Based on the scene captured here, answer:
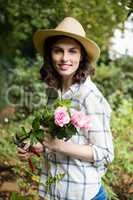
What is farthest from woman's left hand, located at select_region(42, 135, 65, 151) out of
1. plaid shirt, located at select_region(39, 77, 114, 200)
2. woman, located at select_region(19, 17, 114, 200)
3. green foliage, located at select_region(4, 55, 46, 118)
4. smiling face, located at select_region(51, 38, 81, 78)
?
green foliage, located at select_region(4, 55, 46, 118)

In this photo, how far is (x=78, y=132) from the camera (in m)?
3.05

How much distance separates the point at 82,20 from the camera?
21.3ft

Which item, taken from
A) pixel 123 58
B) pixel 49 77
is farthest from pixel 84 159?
pixel 123 58

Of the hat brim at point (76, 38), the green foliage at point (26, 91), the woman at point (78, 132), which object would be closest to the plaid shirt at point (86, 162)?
the woman at point (78, 132)

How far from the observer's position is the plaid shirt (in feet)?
9.90

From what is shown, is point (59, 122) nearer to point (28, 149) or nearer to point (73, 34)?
point (28, 149)

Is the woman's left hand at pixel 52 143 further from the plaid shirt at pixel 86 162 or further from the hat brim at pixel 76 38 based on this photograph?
the hat brim at pixel 76 38

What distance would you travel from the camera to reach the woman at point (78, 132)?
301 centimetres

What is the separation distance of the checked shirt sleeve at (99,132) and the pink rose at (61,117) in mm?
212

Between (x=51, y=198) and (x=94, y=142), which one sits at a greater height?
(x=94, y=142)

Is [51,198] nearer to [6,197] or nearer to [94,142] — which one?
[94,142]

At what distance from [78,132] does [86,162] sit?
172 millimetres

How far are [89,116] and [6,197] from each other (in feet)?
8.29

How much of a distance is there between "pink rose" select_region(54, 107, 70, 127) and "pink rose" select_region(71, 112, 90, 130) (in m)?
0.03
